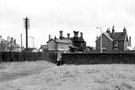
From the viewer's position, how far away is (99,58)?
3064cm

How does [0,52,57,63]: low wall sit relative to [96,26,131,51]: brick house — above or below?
below

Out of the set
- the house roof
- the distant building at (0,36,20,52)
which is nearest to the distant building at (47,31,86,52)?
the house roof

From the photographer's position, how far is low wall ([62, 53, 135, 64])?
29.5 metres

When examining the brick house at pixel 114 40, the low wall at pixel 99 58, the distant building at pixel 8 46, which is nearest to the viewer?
the low wall at pixel 99 58

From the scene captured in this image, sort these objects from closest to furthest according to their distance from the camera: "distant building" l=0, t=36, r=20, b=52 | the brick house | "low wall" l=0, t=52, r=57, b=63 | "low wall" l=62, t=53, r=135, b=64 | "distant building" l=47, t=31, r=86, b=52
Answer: "low wall" l=62, t=53, r=135, b=64 < "low wall" l=0, t=52, r=57, b=63 < the brick house < "distant building" l=47, t=31, r=86, b=52 < "distant building" l=0, t=36, r=20, b=52

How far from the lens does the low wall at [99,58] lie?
29.5 meters

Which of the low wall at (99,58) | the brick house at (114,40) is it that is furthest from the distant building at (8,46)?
the low wall at (99,58)

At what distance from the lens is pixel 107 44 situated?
5741cm

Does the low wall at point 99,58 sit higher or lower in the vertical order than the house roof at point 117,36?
lower

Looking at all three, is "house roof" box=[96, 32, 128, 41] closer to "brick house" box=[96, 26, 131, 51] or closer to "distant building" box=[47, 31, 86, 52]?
"brick house" box=[96, 26, 131, 51]

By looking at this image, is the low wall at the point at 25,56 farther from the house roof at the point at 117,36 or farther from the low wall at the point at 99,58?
the house roof at the point at 117,36

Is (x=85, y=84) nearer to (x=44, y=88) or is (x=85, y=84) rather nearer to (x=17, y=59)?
(x=44, y=88)

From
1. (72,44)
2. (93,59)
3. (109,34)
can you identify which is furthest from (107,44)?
(93,59)

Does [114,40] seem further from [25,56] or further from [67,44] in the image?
[25,56]
